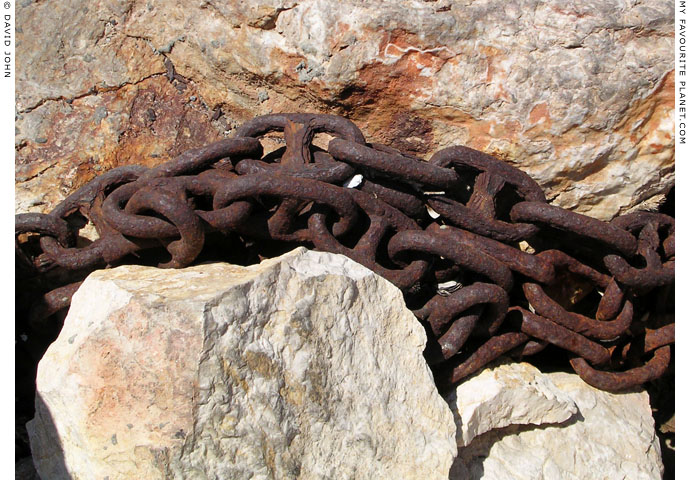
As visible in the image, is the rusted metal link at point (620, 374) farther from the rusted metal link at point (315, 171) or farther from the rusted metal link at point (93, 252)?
the rusted metal link at point (93, 252)

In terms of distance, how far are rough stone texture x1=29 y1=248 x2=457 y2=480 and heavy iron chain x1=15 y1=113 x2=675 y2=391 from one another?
0.15 meters

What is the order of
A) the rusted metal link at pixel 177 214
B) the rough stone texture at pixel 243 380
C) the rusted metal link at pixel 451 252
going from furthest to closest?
1. the rusted metal link at pixel 451 252
2. the rusted metal link at pixel 177 214
3. the rough stone texture at pixel 243 380

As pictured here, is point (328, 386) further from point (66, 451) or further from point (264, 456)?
point (66, 451)

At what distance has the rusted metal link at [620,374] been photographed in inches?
83.8

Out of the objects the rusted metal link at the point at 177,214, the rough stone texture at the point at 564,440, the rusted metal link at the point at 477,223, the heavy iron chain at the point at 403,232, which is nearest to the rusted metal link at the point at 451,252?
the heavy iron chain at the point at 403,232

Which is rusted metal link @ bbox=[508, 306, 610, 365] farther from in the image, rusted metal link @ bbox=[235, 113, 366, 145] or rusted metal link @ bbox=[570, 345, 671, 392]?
rusted metal link @ bbox=[235, 113, 366, 145]

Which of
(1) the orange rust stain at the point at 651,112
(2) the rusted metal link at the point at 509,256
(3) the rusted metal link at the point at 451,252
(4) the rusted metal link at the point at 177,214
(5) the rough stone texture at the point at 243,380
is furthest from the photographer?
(1) the orange rust stain at the point at 651,112

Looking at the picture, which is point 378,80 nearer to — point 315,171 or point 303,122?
point 303,122

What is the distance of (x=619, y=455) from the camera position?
211 centimetres

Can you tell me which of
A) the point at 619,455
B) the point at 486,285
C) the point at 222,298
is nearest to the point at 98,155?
the point at 222,298

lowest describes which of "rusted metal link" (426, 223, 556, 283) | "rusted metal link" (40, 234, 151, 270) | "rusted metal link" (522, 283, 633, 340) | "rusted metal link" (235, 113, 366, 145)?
"rusted metal link" (522, 283, 633, 340)

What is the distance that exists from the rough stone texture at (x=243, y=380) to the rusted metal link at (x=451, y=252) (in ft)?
0.50

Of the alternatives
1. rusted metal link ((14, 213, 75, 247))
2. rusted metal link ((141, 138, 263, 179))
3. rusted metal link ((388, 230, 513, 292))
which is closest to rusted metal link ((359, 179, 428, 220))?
rusted metal link ((388, 230, 513, 292))

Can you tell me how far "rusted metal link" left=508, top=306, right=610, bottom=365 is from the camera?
2.02m
